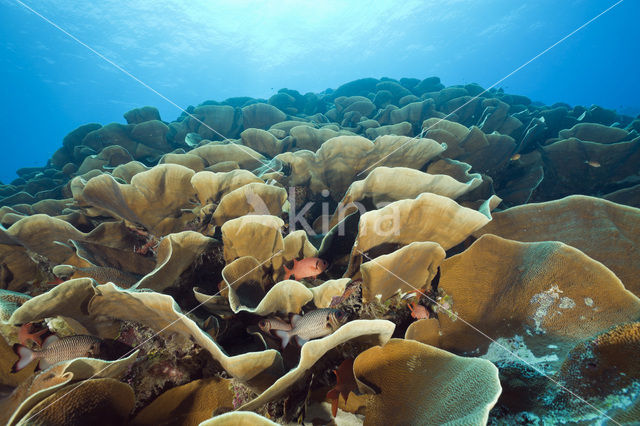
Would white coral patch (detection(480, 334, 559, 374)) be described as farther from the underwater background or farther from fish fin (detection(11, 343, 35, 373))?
fish fin (detection(11, 343, 35, 373))

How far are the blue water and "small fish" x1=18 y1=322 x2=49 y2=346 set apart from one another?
35113 mm

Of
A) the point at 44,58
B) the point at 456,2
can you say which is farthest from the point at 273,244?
the point at 44,58

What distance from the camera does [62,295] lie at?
1.33 metres

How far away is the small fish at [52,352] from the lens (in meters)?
1.34

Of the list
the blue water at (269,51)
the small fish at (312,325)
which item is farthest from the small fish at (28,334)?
the blue water at (269,51)

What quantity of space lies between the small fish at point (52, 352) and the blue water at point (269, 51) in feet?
115

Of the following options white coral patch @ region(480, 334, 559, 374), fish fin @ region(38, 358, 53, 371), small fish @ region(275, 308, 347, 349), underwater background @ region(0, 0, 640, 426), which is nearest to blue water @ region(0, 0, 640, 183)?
underwater background @ region(0, 0, 640, 426)

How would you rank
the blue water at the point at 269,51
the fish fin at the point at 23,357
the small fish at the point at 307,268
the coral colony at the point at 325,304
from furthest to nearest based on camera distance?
the blue water at the point at 269,51 < the small fish at the point at 307,268 < the fish fin at the point at 23,357 < the coral colony at the point at 325,304

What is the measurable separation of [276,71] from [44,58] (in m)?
47.0

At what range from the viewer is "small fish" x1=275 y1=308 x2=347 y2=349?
147 cm

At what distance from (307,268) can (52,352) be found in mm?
1381

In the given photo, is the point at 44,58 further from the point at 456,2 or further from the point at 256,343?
the point at 456,2

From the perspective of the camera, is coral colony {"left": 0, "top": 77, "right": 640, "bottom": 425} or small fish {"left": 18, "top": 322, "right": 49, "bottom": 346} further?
small fish {"left": 18, "top": 322, "right": 49, "bottom": 346}

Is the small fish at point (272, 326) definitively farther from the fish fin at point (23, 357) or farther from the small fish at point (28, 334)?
the small fish at point (28, 334)
